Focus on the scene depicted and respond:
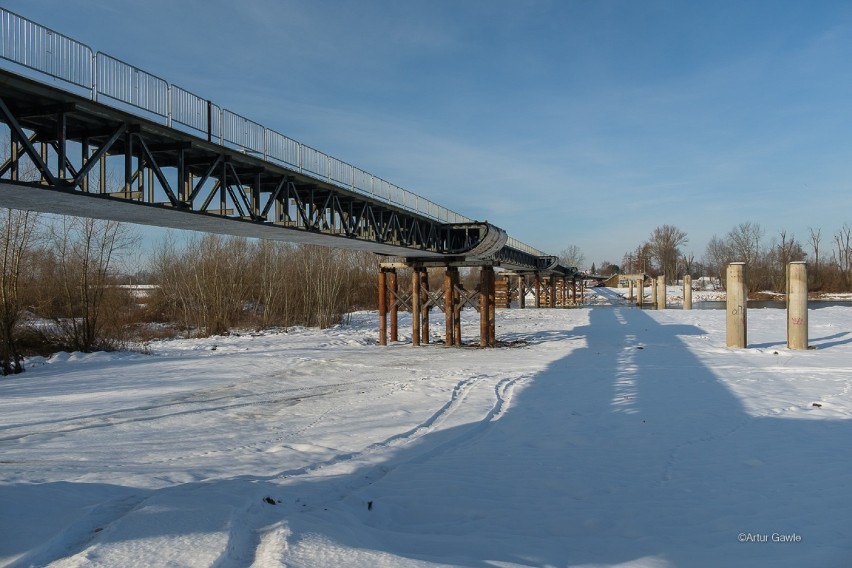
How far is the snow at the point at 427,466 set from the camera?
486cm

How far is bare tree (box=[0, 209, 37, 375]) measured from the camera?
17.3 meters

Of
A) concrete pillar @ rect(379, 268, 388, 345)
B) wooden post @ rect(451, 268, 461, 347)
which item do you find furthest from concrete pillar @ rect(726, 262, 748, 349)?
concrete pillar @ rect(379, 268, 388, 345)

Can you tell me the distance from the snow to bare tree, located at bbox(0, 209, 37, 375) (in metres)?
1.86

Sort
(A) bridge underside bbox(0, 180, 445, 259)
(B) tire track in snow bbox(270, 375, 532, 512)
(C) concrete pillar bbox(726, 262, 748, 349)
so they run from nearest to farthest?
1. (B) tire track in snow bbox(270, 375, 532, 512)
2. (A) bridge underside bbox(0, 180, 445, 259)
3. (C) concrete pillar bbox(726, 262, 748, 349)

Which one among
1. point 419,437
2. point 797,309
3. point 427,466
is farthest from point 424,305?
point 427,466

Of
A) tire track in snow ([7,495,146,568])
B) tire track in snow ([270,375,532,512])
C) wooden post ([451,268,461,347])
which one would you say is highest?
wooden post ([451,268,461,347])

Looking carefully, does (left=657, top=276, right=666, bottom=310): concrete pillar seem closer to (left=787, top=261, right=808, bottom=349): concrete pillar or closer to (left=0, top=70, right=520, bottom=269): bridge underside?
(left=787, top=261, right=808, bottom=349): concrete pillar

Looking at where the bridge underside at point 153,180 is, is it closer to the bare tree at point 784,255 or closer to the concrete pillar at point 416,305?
the concrete pillar at point 416,305

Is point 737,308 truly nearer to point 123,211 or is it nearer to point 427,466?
point 427,466

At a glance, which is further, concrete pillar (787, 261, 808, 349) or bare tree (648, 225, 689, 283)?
bare tree (648, 225, 689, 283)

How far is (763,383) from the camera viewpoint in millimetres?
14258

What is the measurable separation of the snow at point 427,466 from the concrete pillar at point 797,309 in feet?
15.6

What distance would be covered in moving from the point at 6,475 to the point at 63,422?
3.71 m

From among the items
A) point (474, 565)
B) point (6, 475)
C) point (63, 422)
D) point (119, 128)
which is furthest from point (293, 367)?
point (474, 565)
